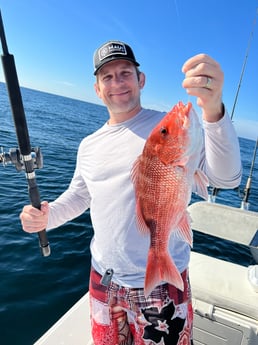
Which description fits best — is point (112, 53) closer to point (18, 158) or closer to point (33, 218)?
point (18, 158)

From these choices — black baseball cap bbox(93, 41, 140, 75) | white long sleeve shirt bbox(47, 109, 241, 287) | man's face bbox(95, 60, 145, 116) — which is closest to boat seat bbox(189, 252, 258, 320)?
white long sleeve shirt bbox(47, 109, 241, 287)

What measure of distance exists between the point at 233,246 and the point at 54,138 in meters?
15.8

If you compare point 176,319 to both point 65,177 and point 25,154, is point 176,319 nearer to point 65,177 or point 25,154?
point 25,154

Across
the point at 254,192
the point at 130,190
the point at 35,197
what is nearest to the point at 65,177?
the point at 35,197

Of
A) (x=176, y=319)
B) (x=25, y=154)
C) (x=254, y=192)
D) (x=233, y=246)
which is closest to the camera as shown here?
(x=176, y=319)

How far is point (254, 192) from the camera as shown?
618 inches

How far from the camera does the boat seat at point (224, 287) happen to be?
2660 mm

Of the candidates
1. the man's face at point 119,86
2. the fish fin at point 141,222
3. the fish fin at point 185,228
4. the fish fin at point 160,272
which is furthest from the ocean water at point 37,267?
the man's face at point 119,86

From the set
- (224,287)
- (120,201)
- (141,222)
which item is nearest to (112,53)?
(120,201)

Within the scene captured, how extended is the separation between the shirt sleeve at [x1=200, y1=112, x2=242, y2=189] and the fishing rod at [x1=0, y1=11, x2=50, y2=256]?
1526mm

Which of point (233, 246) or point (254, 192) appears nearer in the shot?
point (233, 246)

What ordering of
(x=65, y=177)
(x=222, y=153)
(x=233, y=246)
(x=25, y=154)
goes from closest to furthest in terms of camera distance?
1. (x=222, y=153)
2. (x=25, y=154)
3. (x=233, y=246)
4. (x=65, y=177)

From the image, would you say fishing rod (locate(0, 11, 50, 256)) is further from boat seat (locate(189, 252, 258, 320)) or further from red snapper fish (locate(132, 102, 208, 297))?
boat seat (locate(189, 252, 258, 320))

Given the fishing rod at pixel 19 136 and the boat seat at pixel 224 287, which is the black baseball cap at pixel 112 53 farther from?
the boat seat at pixel 224 287
